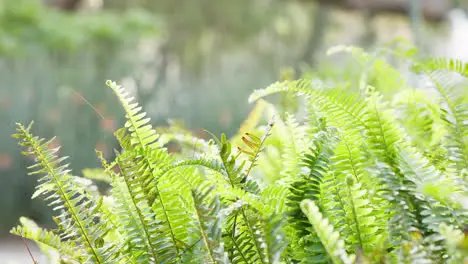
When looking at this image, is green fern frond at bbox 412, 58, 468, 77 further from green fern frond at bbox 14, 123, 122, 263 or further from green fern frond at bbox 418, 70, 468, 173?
green fern frond at bbox 14, 123, 122, 263

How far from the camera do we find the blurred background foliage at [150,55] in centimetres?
737

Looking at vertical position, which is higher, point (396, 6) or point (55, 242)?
point (396, 6)

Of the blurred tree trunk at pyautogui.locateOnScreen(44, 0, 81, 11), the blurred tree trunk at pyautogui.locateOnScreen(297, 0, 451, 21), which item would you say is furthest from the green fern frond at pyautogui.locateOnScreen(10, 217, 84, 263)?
the blurred tree trunk at pyautogui.locateOnScreen(297, 0, 451, 21)

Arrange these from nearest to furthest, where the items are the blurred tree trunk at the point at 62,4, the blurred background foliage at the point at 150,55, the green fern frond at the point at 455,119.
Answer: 1. the green fern frond at the point at 455,119
2. the blurred background foliage at the point at 150,55
3. the blurred tree trunk at the point at 62,4

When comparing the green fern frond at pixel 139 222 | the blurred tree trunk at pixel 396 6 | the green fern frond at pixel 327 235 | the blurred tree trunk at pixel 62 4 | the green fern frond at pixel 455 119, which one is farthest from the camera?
the blurred tree trunk at pixel 396 6

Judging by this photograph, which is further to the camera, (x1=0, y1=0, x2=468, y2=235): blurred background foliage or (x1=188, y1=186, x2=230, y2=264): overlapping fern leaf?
(x1=0, y1=0, x2=468, y2=235): blurred background foliage

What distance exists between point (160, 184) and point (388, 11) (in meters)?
10.7

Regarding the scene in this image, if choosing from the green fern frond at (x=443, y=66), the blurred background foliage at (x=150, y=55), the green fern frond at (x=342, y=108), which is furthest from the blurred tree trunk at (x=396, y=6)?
the green fern frond at (x=342, y=108)

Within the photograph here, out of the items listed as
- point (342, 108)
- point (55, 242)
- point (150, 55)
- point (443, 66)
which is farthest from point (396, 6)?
point (55, 242)

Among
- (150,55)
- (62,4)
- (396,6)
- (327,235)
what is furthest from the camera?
(396,6)

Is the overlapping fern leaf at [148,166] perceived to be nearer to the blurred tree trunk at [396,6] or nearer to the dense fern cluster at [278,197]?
the dense fern cluster at [278,197]

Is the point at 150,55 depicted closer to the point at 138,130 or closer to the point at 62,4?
the point at 62,4

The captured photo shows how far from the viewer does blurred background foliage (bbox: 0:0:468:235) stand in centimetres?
737

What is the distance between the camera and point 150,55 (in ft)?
31.0
